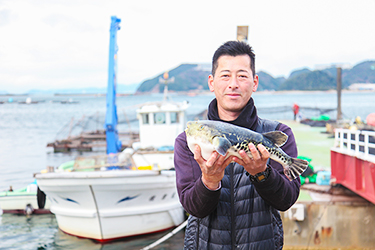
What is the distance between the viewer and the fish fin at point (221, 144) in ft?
5.96

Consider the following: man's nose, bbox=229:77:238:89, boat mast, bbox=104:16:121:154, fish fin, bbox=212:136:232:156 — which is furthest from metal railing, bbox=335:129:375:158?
boat mast, bbox=104:16:121:154

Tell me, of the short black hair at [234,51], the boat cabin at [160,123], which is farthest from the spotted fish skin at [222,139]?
the boat cabin at [160,123]

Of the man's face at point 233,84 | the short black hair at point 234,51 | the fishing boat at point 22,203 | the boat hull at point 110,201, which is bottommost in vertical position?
the fishing boat at point 22,203

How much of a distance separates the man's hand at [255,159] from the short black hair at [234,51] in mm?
665

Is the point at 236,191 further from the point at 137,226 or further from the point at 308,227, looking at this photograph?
the point at 137,226

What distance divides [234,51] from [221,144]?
754mm

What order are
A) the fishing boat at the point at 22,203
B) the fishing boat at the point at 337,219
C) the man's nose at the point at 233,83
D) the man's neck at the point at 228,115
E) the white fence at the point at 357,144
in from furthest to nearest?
1. the fishing boat at the point at 22,203
2. the fishing boat at the point at 337,219
3. the white fence at the point at 357,144
4. the man's neck at the point at 228,115
5. the man's nose at the point at 233,83

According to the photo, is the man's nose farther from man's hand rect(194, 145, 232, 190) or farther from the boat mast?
the boat mast

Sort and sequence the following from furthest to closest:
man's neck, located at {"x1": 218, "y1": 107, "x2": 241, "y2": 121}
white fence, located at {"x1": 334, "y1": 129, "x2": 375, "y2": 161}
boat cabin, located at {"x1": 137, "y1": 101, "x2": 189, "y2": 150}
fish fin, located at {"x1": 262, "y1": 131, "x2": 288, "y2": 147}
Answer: boat cabin, located at {"x1": 137, "y1": 101, "x2": 189, "y2": 150}, white fence, located at {"x1": 334, "y1": 129, "x2": 375, "y2": 161}, man's neck, located at {"x1": 218, "y1": 107, "x2": 241, "y2": 121}, fish fin, located at {"x1": 262, "y1": 131, "x2": 288, "y2": 147}

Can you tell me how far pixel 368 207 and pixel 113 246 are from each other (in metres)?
6.76

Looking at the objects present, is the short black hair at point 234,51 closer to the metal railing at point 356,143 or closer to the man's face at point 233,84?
the man's face at point 233,84

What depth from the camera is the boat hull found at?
939 centimetres

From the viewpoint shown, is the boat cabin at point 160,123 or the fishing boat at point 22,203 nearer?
the fishing boat at point 22,203

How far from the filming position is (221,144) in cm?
183
